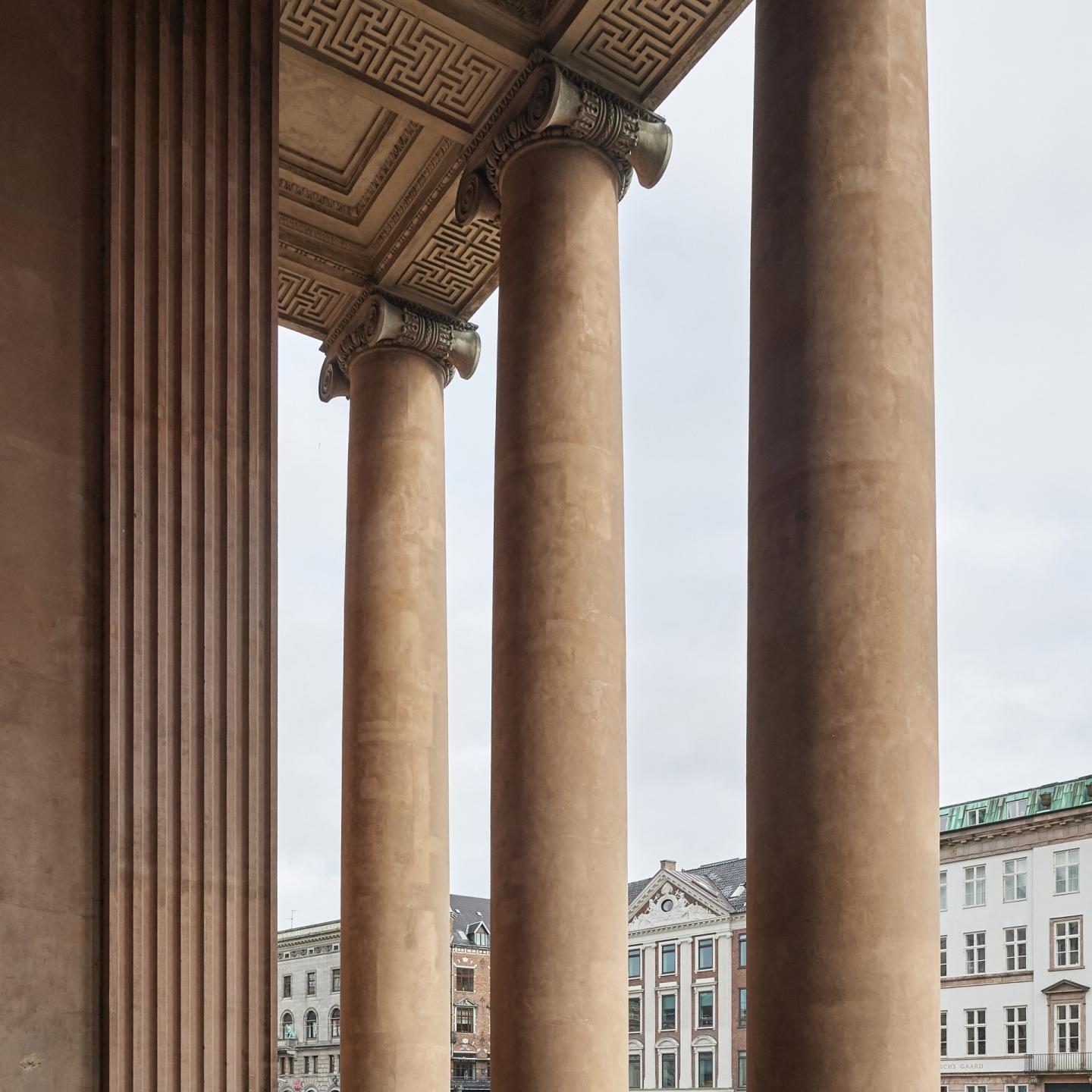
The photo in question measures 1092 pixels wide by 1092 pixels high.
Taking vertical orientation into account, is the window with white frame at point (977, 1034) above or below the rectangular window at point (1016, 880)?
below

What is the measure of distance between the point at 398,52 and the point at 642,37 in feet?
24.4

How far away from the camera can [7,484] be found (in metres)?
18.8

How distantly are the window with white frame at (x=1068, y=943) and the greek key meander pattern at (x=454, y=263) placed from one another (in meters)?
166

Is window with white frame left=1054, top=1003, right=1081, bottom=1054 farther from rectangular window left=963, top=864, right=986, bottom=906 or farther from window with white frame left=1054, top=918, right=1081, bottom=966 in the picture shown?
rectangular window left=963, top=864, right=986, bottom=906

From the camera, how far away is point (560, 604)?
98.5 feet

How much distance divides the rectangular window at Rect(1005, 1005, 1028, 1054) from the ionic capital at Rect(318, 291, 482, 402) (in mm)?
172456

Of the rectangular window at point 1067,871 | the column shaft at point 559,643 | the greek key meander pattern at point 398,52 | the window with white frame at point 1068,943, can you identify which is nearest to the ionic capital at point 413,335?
the greek key meander pattern at point 398,52

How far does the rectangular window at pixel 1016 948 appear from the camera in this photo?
192 metres

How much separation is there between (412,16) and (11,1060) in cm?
2870

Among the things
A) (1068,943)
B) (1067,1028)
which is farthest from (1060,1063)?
(1068,943)

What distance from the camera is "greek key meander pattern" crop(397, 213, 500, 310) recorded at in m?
44.4

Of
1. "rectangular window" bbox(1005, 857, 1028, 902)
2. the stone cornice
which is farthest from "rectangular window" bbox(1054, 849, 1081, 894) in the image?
"rectangular window" bbox(1005, 857, 1028, 902)

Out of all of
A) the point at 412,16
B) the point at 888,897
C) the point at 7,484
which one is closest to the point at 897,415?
the point at 888,897

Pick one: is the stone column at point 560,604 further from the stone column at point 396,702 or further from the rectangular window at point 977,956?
the rectangular window at point 977,956
